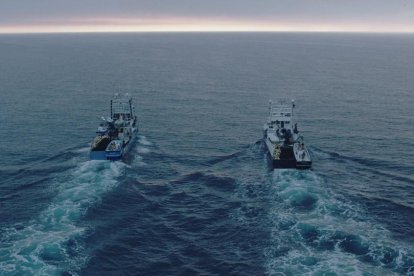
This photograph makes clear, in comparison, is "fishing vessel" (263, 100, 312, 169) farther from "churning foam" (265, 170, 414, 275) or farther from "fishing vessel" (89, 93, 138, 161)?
"fishing vessel" (89, 93, 138, 161)

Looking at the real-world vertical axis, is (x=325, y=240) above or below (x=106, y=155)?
below

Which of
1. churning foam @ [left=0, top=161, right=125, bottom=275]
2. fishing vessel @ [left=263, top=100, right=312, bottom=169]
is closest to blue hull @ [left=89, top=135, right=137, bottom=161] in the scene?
churning foam @ [left=0, top=161, right=125, bottom=275]

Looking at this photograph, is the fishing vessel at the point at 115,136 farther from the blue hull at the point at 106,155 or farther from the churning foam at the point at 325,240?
the churning foam at the point at 325,240

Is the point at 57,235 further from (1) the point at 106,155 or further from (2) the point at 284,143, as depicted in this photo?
(2) the point at 284,143

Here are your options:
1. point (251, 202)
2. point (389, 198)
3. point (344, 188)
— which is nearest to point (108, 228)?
point (251, 202)

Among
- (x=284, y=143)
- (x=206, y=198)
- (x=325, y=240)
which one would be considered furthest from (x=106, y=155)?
(x=325, y=240)

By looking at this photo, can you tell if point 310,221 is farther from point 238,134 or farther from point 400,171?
point 238,134
